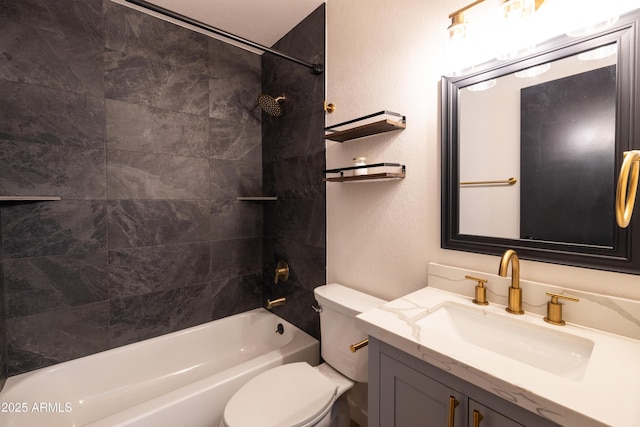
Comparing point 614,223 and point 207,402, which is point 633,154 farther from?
point 207,402

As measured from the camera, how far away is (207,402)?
1285mm

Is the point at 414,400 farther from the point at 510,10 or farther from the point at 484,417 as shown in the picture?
the point at 510,10

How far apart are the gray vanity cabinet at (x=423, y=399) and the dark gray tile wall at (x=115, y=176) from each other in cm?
158

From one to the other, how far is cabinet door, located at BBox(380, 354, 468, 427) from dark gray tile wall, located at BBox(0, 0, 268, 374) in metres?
1.61

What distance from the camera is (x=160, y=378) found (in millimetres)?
1797

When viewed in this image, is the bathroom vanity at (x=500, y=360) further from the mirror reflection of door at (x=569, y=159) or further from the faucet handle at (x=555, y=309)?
the mirror reflection of door at (x=569, y=159)

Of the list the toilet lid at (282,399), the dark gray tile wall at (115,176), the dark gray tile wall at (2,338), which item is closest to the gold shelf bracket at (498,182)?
the toilet lid at (282,399)

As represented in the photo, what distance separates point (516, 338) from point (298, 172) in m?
1.51

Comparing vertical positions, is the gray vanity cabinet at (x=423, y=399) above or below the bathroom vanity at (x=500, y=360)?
below

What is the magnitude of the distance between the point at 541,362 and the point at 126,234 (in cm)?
213

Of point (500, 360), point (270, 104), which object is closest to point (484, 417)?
point (500, 360)

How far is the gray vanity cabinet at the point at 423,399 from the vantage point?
0.62 m

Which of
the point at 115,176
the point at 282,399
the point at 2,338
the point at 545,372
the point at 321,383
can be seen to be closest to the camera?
the point at 545,372

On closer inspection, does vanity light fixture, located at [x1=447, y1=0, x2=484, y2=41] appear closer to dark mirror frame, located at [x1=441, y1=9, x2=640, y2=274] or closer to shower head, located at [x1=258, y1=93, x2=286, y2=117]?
dark mirror frame, located at [x1=441, y1=9, x2=640, y2=274]
